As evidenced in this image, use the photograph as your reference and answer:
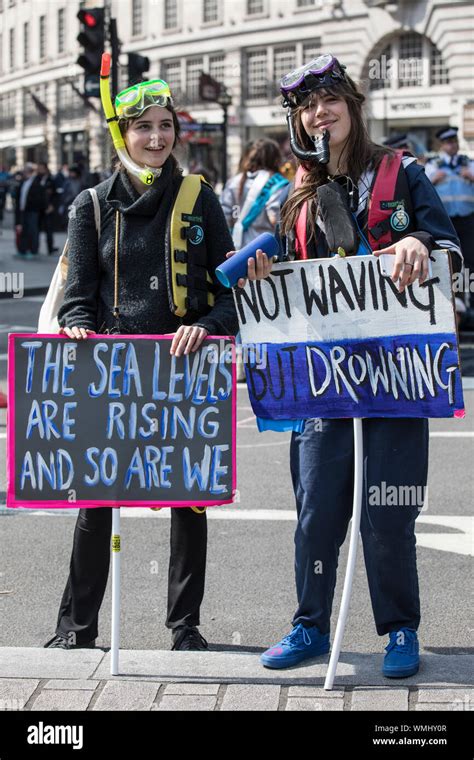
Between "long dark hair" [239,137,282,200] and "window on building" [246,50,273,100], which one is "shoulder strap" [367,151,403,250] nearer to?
"long dark hair" [239,137,282,200]

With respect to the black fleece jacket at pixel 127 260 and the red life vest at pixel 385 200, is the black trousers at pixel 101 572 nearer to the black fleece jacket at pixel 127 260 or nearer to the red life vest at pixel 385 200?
the black fleece jacket at pixel 127 260

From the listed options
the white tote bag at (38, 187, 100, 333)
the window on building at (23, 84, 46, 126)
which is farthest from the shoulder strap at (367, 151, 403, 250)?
the window on building at (23, 84, 46, 126)

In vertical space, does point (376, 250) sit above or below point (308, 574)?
above

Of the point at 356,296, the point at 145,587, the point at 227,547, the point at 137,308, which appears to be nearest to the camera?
the point at 356,296

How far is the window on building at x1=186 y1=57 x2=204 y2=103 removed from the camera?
5121 cm

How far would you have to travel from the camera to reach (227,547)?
5688mm

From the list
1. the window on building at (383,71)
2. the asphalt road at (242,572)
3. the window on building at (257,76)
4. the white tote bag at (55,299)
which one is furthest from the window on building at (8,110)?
the white tote bag at (55,299)

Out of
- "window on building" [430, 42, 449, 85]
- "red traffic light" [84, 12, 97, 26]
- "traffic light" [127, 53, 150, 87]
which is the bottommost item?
"traffic light" [127, 53, 150, 87]

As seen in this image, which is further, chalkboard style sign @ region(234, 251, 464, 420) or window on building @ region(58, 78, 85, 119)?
window on building @ region(58, 78, 85, 119)

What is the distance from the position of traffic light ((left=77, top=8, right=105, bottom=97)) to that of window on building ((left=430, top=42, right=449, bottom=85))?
27.2 metres
